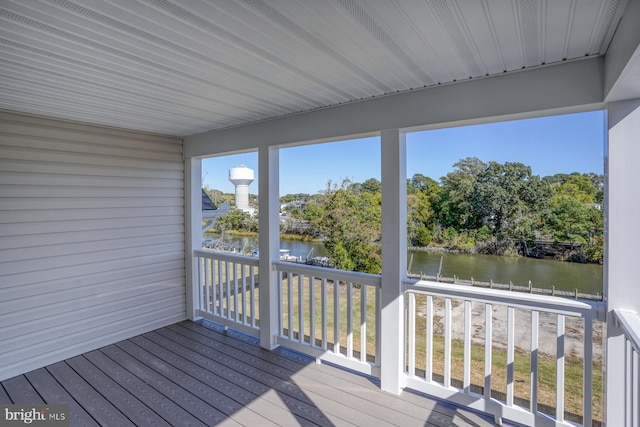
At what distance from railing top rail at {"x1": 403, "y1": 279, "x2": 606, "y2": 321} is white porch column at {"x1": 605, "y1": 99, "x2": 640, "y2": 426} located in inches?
6.0

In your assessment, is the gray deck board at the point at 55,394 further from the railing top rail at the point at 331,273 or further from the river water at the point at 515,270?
the river water at the point at 515,270

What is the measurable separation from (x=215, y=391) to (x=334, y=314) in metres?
1.24

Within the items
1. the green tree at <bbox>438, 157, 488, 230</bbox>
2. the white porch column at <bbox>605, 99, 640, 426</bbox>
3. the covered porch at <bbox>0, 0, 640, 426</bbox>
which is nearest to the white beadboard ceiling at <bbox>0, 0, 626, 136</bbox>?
the covered porch at <bbox>0, 0, 640, 426</bbox>

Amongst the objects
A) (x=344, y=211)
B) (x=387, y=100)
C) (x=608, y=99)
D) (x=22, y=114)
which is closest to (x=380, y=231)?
(x=344, y=211)

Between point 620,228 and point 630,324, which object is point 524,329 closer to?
point 630,324

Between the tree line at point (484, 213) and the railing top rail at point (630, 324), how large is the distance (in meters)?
0.34

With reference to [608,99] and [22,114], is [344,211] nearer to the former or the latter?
[608,99]

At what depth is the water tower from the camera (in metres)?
4.31

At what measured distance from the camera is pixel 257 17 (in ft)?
5.05

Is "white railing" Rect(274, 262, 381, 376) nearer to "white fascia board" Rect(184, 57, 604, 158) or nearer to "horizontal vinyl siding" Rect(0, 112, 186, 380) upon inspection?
"white fascia board" Rect(184, 57, 604, 158)

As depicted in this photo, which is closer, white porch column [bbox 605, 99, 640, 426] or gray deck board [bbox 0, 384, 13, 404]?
white porch column [bbox 605, 99, 640, 426]

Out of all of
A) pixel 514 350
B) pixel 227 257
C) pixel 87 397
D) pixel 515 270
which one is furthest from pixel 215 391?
pixel 515 270

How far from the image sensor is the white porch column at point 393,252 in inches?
108

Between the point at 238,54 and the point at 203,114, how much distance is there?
4.95ft
